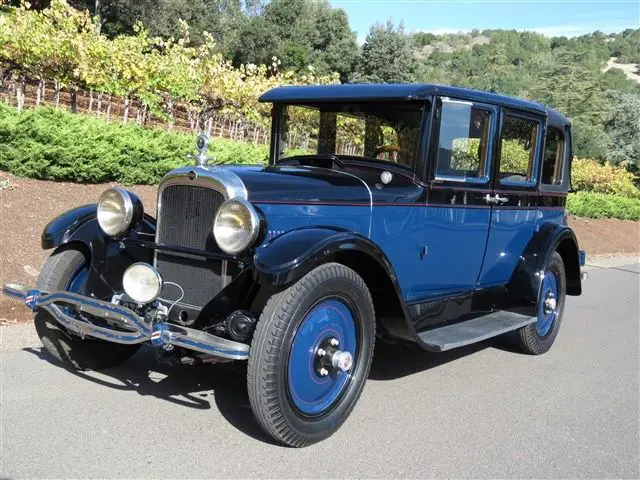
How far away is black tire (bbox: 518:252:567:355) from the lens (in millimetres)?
5498

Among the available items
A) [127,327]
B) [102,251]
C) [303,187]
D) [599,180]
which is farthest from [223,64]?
[127,327]

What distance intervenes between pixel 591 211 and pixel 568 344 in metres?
14.3

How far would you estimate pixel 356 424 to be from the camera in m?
3.74

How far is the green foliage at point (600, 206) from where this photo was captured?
1856 centimetres

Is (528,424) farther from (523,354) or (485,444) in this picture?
(523,354)

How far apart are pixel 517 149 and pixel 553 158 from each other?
0.81 metres

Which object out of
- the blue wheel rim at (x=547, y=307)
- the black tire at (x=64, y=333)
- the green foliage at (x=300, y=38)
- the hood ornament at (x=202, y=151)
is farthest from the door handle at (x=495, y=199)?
the green foliage at (x=300, y=38)

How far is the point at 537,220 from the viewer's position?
566 cm

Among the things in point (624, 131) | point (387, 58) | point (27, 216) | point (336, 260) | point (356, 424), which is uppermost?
point (387, 58)

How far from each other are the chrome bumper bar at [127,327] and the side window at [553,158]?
3.72 meters

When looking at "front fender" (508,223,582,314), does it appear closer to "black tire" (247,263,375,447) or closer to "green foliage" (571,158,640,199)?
"black tire" (247,263,375,447)

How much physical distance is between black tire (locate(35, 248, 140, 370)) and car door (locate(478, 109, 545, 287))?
2947 mm

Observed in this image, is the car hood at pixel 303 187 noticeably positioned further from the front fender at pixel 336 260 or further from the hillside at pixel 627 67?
the hillside at pixel 627 67

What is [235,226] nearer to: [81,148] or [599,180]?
[81,148]
